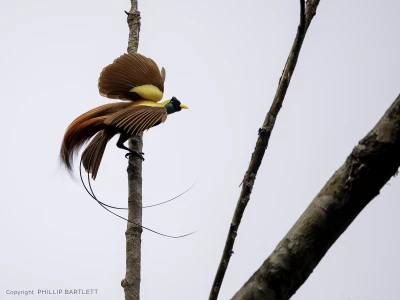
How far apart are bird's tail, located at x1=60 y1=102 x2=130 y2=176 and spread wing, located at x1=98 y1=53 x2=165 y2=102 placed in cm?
16

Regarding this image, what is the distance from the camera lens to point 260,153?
128cm

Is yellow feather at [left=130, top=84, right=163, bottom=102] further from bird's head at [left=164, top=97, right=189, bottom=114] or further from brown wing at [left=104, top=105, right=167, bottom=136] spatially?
brown wing at [left=104, top=105, right=167, bottom=136]

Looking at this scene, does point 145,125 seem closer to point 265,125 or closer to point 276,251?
point 265,125

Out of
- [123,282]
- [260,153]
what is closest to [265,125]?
[260,153]

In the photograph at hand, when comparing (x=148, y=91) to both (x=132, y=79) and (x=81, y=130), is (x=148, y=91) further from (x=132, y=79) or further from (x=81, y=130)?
(x=81, y=130)

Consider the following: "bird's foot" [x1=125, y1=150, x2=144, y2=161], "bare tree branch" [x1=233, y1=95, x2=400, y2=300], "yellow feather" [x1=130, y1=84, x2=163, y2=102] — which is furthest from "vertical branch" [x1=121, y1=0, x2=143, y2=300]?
"bare tree branch" [x1=233, y1=95, x2=400, y2=300]

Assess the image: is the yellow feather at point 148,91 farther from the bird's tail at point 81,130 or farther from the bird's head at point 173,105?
the bird's tail at point 81,130

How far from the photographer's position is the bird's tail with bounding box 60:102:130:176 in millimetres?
3092

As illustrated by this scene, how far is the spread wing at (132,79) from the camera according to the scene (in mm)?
3225

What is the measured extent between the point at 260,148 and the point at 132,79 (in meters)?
2.06

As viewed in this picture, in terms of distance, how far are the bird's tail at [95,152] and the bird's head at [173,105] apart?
0.41 metres

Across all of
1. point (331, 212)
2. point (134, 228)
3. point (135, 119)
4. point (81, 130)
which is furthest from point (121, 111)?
point (331, 212)

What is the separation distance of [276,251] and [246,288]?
0.09m

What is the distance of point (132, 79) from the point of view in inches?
128
